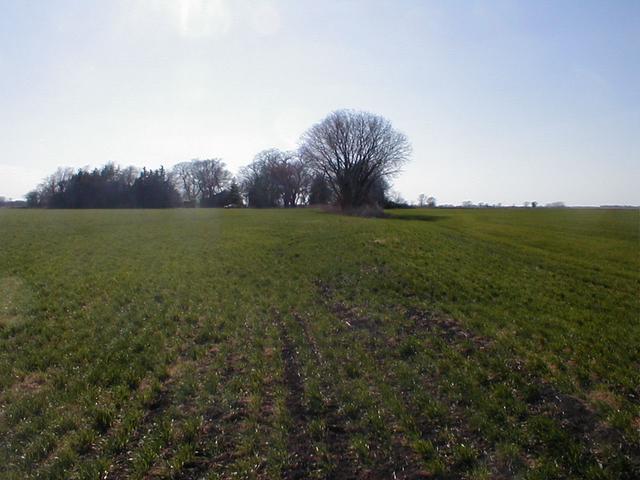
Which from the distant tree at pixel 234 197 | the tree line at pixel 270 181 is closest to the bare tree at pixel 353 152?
the tree line at pixel 270 181

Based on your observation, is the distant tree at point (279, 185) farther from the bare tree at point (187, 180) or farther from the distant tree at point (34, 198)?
the distant tree at point (34, 198)

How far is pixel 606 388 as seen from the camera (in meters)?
5.01

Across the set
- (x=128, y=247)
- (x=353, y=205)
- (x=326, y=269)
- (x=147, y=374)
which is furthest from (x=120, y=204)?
(x=147, y=374)

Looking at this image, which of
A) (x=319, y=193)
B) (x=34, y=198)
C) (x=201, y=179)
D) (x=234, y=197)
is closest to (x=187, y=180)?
(x=201, y=179)

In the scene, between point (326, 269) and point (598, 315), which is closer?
point (598, 315)

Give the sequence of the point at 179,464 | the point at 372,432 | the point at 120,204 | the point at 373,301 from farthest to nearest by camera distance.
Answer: the point at 120,204
the point at 373,301
the point at 372,432
the point at 179,464

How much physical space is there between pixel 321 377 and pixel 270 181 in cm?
9556

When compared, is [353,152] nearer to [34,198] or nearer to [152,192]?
[152,192]

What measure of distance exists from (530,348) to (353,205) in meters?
59.5

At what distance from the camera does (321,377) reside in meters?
5.65

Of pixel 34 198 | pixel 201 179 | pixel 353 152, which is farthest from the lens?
pixel 201 179

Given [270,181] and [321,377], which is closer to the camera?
[321,377]

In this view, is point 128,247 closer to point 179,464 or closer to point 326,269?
point 326,269

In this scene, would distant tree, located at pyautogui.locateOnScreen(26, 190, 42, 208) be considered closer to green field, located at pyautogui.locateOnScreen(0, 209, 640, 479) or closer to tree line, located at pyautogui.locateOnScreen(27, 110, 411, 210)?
tree line, located at pyautogui.locateOnScreen(27, 110, 411, 210)
